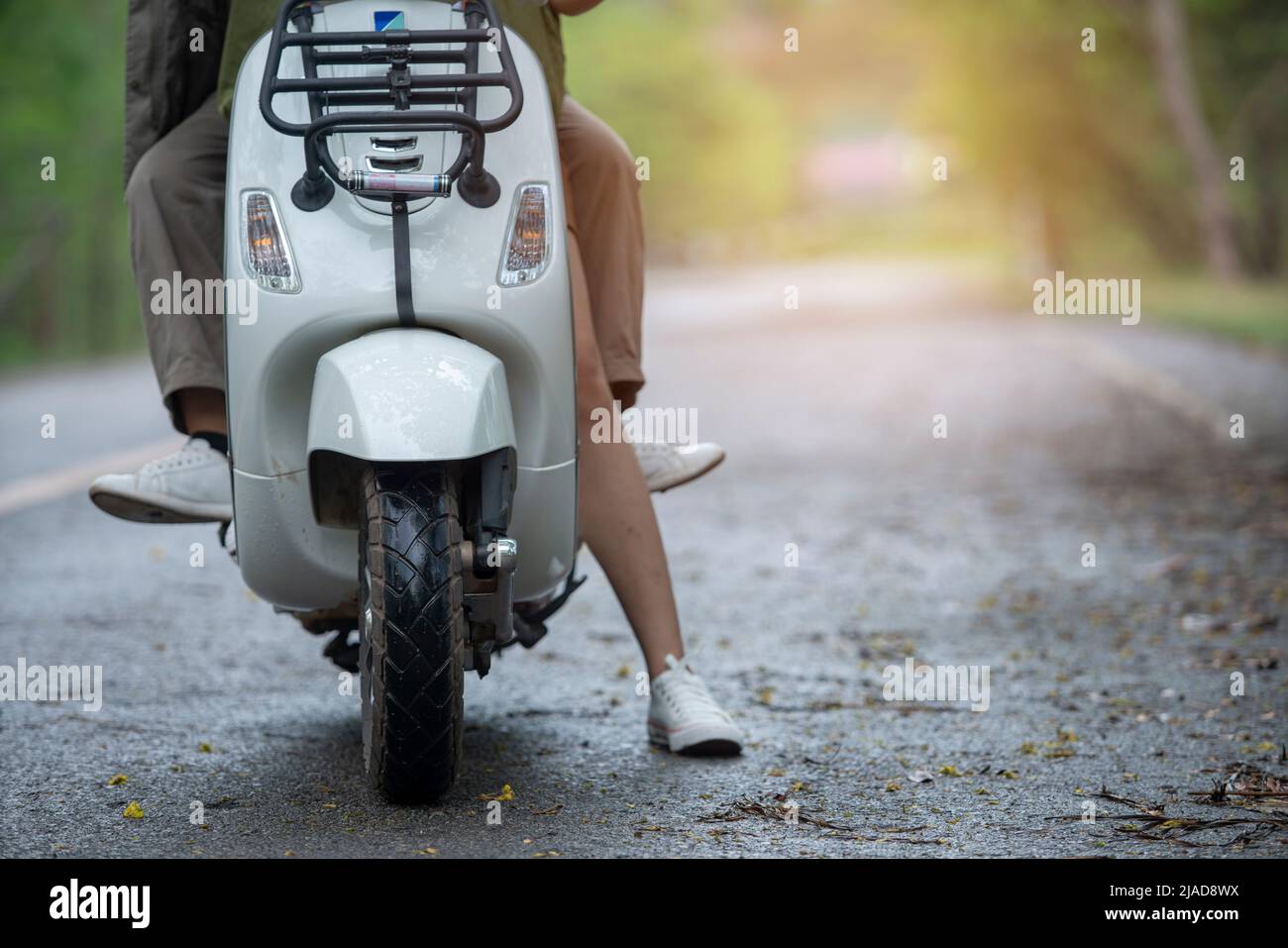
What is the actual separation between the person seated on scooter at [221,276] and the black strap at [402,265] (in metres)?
0.55

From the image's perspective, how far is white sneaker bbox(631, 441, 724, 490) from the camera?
4074mm

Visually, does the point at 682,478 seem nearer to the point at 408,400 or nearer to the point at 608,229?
the point at 608,229

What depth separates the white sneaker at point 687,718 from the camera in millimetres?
3797

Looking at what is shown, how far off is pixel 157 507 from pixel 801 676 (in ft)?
5.76

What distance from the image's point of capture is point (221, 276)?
378cm

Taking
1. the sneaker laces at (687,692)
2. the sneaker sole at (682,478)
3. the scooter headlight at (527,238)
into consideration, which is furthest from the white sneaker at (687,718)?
the scooter headlight at (527,238)

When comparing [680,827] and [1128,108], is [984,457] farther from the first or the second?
[1128,108]

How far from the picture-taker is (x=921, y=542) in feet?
22.6

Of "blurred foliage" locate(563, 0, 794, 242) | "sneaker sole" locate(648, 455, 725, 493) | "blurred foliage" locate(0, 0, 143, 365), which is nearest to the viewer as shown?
"sneaker sole" locate(648, 455, 725, 493)

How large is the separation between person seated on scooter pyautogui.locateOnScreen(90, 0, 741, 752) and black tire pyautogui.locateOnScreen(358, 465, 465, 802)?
0.66 metres

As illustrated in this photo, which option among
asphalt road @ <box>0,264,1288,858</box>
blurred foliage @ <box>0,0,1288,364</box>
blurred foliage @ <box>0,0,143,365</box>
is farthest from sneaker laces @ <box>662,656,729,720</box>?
blurred foliage @ <box>0,0,143,365</box>

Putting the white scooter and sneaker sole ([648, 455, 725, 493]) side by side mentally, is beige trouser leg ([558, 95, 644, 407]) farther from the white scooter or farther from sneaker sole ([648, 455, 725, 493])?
the white scooter

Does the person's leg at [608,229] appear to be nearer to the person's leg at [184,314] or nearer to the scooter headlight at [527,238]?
the scooter headlight at [527,238]

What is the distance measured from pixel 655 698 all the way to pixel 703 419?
7.72m
